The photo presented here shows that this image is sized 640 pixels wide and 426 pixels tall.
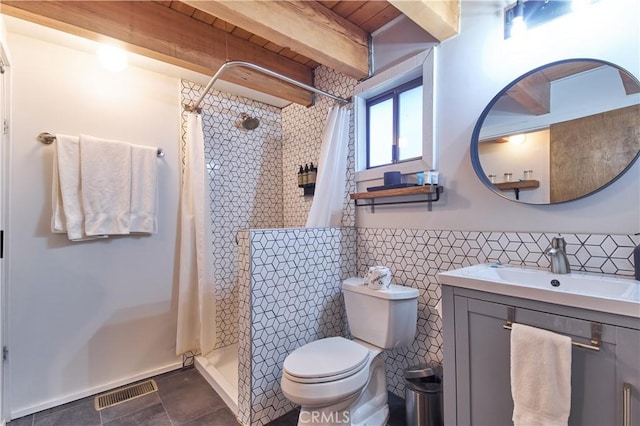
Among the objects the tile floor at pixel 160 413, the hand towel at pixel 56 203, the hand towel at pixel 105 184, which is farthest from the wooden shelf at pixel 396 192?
the hand towel at pixel 56 203

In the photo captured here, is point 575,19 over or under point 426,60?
under

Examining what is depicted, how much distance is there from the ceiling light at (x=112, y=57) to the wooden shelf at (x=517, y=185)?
2.45 m

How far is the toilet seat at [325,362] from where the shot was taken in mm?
1346

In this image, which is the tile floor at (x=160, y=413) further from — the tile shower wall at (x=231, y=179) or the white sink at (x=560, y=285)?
the white sink at (x=560, y=285)

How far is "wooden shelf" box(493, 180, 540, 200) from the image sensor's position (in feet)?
4.41

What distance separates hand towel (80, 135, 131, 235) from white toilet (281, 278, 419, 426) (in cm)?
155

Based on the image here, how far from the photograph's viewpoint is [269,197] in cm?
291

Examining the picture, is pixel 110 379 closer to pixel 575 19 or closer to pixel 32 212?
pixel 32 212

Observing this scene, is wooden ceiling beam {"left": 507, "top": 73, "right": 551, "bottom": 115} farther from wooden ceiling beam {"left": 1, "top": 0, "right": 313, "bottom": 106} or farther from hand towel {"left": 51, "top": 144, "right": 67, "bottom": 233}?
hand towel {"left": 51, "top": 144, "right": 67, "bottom": 233}

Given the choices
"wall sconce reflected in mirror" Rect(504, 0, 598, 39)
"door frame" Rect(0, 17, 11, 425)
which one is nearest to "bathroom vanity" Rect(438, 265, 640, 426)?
"wall sconce reflected in mirror" Rect(504, 0, 598, 39)

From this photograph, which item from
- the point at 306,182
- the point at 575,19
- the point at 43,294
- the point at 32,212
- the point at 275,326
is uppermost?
the point at 575,19

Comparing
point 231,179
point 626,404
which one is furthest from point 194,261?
point 626,404

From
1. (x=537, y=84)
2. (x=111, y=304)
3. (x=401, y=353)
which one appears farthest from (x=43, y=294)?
(x=537, y=84)

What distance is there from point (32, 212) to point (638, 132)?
10.3 ft
